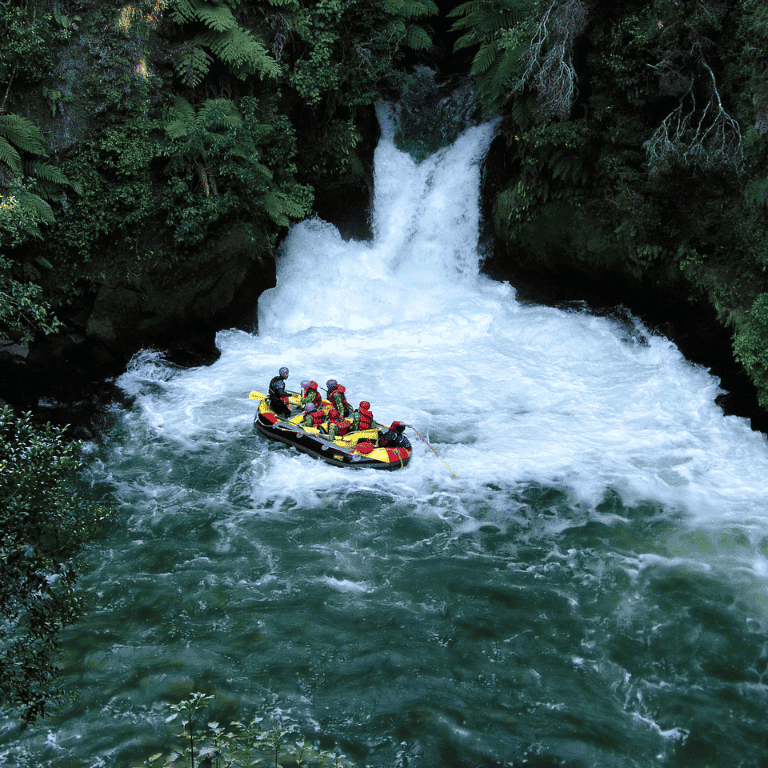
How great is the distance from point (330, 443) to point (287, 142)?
23.9 ft

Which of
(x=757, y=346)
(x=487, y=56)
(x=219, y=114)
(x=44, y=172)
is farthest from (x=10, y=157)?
(x=757, y=346)

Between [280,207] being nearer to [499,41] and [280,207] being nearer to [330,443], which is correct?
[499,41]

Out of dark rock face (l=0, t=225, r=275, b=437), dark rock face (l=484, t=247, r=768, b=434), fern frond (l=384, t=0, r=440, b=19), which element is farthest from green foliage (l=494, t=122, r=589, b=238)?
dark rock face (l=0, t=225, r=275, b=437)

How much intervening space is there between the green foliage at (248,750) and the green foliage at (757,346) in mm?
8655

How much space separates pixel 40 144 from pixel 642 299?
467 inches

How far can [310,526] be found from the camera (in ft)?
31.1

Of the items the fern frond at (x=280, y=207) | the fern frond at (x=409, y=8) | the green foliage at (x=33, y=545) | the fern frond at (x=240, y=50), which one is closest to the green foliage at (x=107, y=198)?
the fern frond at (x=240, y=50)

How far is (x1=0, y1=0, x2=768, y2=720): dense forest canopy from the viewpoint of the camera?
11852mm

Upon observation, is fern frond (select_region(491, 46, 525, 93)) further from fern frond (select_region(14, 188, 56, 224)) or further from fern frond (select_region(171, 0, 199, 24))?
fern frond (select_region(14, 188, 56, 224))

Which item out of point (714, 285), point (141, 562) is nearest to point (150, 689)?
point (141, 562)

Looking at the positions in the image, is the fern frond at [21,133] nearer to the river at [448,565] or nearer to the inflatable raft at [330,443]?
the river at [448,565]

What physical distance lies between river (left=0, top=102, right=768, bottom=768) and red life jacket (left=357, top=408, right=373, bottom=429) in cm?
78

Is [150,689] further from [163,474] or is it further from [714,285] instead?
[714,285]

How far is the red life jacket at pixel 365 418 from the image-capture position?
430 inches
